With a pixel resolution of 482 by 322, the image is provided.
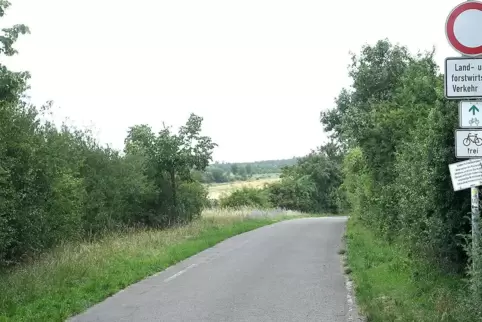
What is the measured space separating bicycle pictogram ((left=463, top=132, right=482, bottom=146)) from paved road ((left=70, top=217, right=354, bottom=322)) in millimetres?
3223

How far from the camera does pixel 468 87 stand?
6348 millimetres

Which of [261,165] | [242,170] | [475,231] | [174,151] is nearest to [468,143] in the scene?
[475,231]

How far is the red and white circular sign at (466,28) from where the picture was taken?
6.15m

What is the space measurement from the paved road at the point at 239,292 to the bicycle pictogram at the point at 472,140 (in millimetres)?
3223

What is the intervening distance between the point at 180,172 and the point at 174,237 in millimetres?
10158

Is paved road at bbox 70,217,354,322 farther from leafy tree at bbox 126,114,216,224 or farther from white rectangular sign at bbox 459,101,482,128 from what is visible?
leafy tree at bbox 126,114,216,224

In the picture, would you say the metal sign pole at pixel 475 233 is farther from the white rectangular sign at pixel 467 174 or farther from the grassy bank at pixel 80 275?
the grassy bank at pixel 80 275

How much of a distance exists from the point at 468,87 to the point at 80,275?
341 inches

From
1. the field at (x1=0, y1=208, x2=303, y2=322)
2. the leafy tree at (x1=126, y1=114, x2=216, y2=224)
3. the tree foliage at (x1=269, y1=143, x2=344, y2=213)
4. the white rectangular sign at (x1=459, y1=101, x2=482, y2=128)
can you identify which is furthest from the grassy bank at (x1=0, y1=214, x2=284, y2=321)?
the tree foliage at (x1=269, y1=143, x2=344, y2=213)

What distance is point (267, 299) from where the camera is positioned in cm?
965

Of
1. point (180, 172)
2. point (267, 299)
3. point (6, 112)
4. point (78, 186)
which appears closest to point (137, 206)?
point (180, 172)

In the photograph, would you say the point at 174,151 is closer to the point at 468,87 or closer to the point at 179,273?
the point at 179,273

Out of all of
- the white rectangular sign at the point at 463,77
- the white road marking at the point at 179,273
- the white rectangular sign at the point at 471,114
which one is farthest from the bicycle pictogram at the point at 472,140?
the white road marking at the point at 179,273

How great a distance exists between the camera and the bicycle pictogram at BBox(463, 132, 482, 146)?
6262 millimetres
